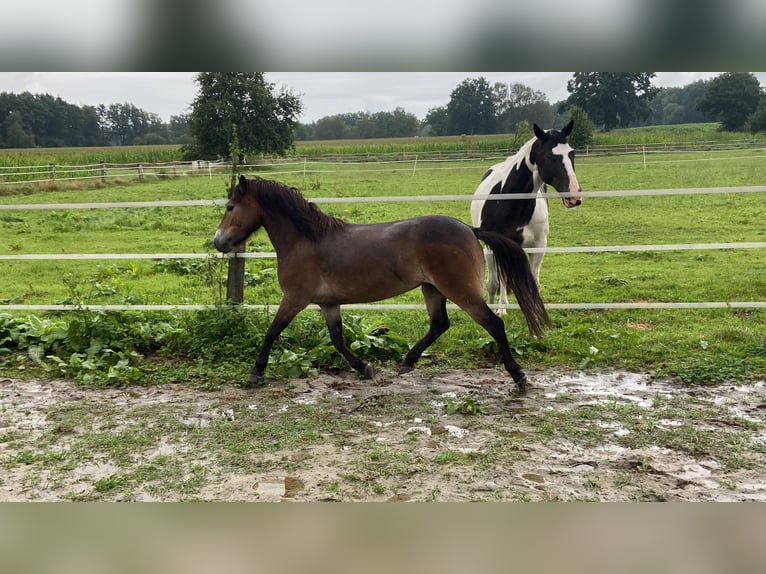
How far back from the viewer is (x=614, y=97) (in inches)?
162

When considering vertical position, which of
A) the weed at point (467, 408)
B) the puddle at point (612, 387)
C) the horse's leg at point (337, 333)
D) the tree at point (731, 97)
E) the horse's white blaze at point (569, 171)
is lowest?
the puddle at point (612, 387)

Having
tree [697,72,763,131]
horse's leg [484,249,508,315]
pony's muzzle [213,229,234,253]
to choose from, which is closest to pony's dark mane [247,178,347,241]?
pony's muzzle [213,229,234,253]

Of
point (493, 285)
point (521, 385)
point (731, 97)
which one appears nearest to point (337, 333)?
point (521, 385)

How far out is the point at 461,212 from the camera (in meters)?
9.63

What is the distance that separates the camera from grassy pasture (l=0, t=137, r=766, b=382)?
4.27 meters

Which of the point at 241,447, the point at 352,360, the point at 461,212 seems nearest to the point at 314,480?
the point at 241,447

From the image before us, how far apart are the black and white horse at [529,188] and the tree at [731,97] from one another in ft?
3.41

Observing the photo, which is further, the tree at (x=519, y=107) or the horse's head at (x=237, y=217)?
the tree at (x=519, y=107)

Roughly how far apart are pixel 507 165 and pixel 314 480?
10.3ft

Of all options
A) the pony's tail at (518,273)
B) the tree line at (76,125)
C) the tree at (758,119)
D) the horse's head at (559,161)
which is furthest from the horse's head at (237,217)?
the tree at (758,119)

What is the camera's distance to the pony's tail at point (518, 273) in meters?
3.68

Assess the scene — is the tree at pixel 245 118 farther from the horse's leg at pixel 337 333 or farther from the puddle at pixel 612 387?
the puddle at pixel 612 387

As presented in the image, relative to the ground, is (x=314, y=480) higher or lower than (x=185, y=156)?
lower

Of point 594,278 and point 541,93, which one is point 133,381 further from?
point 594,278
